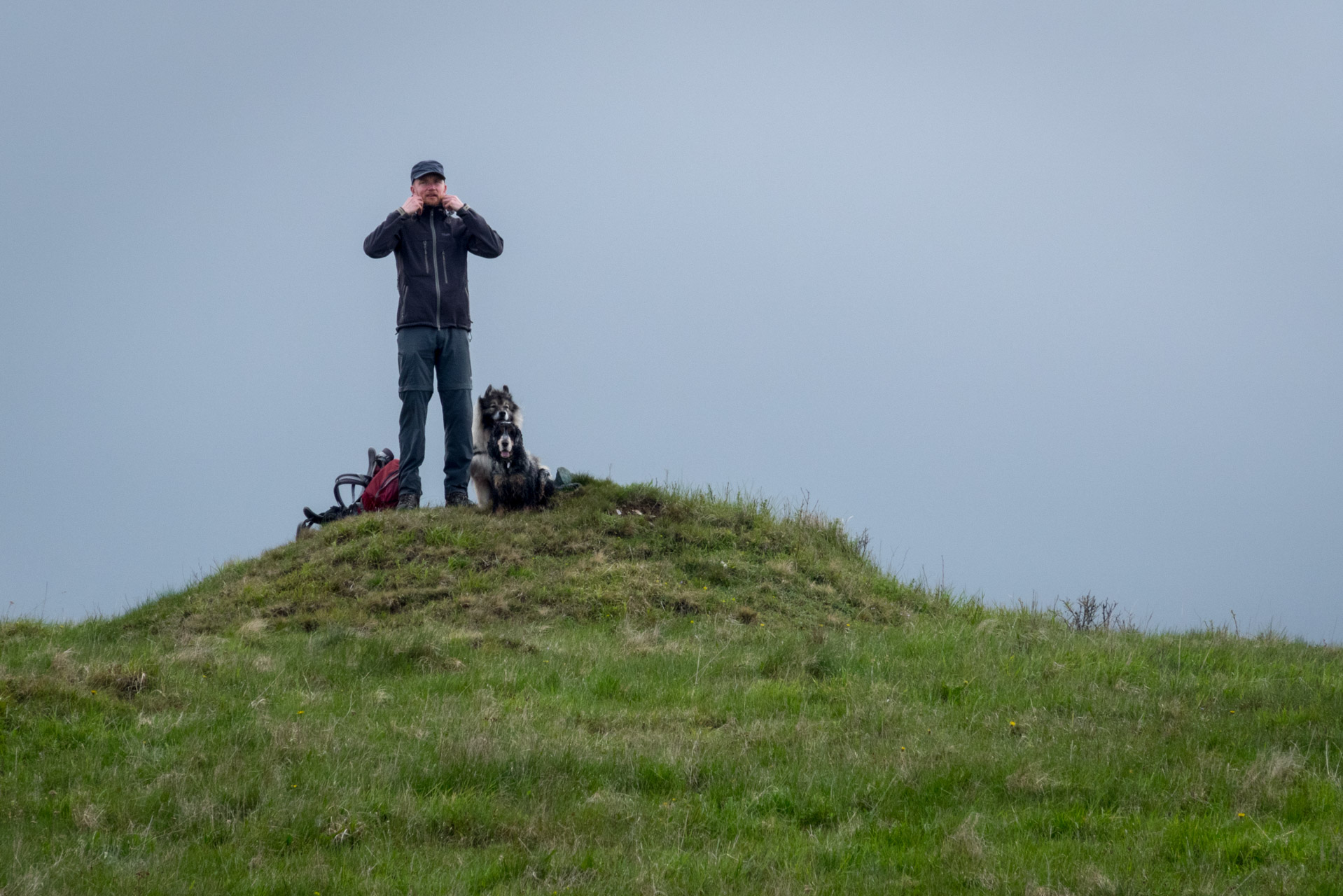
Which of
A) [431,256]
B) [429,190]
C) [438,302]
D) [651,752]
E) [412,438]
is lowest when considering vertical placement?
[651,752]

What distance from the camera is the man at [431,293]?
15906 millimetres

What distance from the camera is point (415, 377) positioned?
15.9m

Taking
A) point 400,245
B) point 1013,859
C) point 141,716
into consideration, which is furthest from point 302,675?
point 400,245

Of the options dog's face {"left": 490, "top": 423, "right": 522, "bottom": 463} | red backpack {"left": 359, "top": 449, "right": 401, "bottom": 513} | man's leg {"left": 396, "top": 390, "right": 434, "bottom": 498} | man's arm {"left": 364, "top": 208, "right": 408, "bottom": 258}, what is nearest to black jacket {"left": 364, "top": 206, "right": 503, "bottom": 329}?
man's arm {"left": 364, "top": 208, "right": 408, "bottom": 258}

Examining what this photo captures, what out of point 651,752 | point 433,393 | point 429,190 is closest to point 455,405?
point 433,393

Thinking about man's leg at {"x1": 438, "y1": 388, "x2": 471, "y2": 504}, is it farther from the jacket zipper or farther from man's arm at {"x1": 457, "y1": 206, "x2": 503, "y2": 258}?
man's arm at {"x1": 457, "y1": 206, "x2": 503, "y2": 258}

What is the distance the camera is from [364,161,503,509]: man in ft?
52.2

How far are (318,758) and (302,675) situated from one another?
2812 millimetres

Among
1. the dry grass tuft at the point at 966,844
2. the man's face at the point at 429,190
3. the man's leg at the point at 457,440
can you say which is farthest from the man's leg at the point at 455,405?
the dry grass tuft at the point at 966,844

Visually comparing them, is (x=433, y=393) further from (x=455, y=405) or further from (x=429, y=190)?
(x=429, y=190)

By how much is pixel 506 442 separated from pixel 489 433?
Result: 20.7 inches

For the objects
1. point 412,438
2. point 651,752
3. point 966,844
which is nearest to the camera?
point 966,844

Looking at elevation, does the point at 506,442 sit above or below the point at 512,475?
above

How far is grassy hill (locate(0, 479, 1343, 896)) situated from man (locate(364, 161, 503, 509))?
3.43 metres
